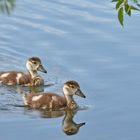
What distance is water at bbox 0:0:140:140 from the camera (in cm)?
744

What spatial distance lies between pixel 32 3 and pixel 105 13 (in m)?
1.54

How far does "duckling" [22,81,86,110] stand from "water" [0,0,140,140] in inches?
5.8

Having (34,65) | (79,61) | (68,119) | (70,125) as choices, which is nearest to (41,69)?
(34,65)

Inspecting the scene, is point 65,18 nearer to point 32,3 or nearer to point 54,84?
point 32,3

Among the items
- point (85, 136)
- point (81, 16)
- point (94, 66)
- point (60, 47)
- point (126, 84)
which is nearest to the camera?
point (85, 136)

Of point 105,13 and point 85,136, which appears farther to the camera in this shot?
point 105,13

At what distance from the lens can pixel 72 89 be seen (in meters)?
8.33

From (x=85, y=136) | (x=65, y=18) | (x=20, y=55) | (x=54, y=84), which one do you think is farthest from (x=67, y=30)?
(x=85, y=136)

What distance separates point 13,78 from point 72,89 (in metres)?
1.13

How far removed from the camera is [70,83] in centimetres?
839

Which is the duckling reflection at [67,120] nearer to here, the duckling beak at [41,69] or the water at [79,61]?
the water at [79,61]

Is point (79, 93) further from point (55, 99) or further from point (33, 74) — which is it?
point (33, 74)

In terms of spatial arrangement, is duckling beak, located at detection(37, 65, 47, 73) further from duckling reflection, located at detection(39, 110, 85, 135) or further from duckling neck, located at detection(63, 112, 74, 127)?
duckling neck, located at detection(63, 112, 74, 127)

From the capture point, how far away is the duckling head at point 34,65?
30.2 ft
